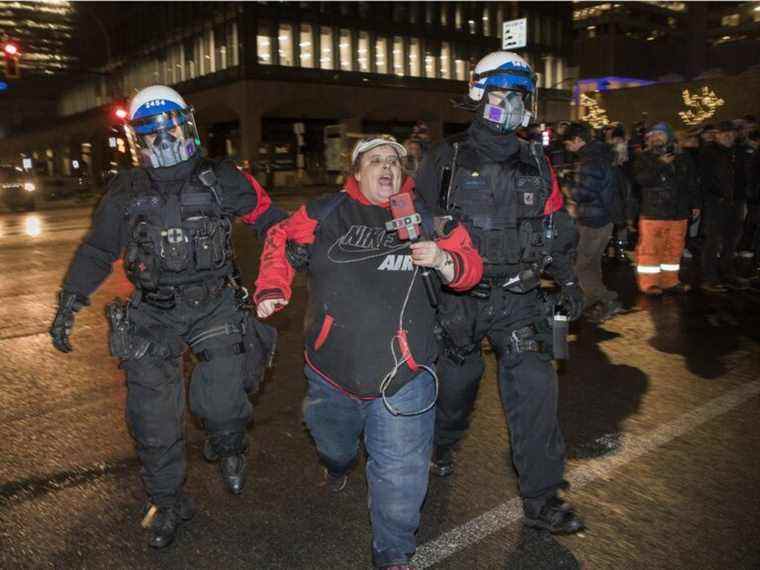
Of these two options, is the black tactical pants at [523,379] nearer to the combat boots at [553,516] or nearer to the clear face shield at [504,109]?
the combat boots at [553,516]

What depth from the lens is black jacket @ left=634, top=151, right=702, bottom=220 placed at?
8.03 m

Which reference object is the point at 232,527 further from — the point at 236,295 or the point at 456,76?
the point at 456,76

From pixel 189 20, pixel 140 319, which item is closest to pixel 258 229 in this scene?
pixel 140 319

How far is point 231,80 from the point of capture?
43.0m

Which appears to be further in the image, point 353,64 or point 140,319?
point 353,64

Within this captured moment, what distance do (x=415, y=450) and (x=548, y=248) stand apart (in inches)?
48.4

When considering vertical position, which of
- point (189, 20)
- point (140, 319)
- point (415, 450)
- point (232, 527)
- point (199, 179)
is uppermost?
point (189, 20)

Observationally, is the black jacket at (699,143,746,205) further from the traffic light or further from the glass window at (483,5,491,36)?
the glass window at (483,5,491,36)

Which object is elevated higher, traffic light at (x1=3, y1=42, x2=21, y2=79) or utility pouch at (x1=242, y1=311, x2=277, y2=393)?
traffic light at (x1=3, y1=42, x2=21, y2=79)

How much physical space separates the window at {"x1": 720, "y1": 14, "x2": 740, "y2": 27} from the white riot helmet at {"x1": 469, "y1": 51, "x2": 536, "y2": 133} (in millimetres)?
93980

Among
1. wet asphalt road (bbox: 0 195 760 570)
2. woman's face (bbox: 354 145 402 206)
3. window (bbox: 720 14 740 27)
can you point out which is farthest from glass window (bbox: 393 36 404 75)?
window (bbox: 720 14 740 27)

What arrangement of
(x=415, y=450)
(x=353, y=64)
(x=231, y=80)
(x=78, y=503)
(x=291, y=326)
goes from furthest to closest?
(x=353, y=64) → (x=231, y=80) → (x=291, y=326) → (x=78, y=503) → (x=415, y=450)

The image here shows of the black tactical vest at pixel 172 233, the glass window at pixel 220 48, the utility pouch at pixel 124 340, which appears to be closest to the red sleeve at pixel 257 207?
the black tactical vest at pixel 172 233

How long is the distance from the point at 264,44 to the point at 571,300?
1698 inches
